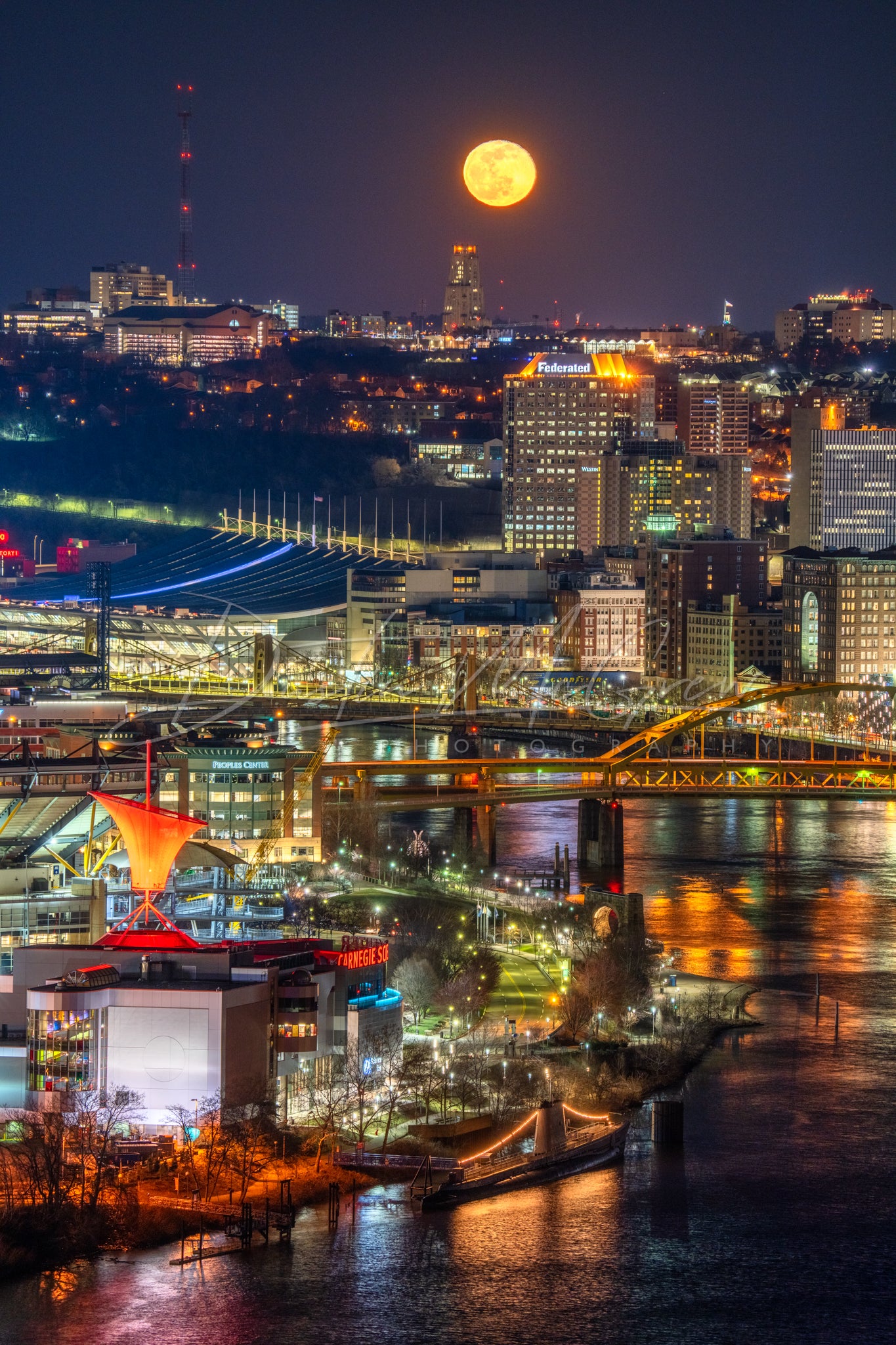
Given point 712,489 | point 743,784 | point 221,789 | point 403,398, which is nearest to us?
point 221,789

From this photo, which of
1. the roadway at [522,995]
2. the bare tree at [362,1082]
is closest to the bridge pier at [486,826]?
the roadway at [522,995]

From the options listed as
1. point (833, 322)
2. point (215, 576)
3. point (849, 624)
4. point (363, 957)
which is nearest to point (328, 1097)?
point (363, 957)

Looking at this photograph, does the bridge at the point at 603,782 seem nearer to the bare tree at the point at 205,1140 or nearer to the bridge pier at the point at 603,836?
the bridge pier at the point at 603,836

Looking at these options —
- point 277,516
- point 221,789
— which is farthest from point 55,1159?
point 277,516

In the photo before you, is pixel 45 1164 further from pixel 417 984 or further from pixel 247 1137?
pixel 417 984

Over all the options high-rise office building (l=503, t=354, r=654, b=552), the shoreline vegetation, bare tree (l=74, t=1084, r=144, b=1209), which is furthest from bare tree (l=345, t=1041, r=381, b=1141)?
high-rise office building (l=503, t=354, r=654, b=552)

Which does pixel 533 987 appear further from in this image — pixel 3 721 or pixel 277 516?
pixel 277 516
